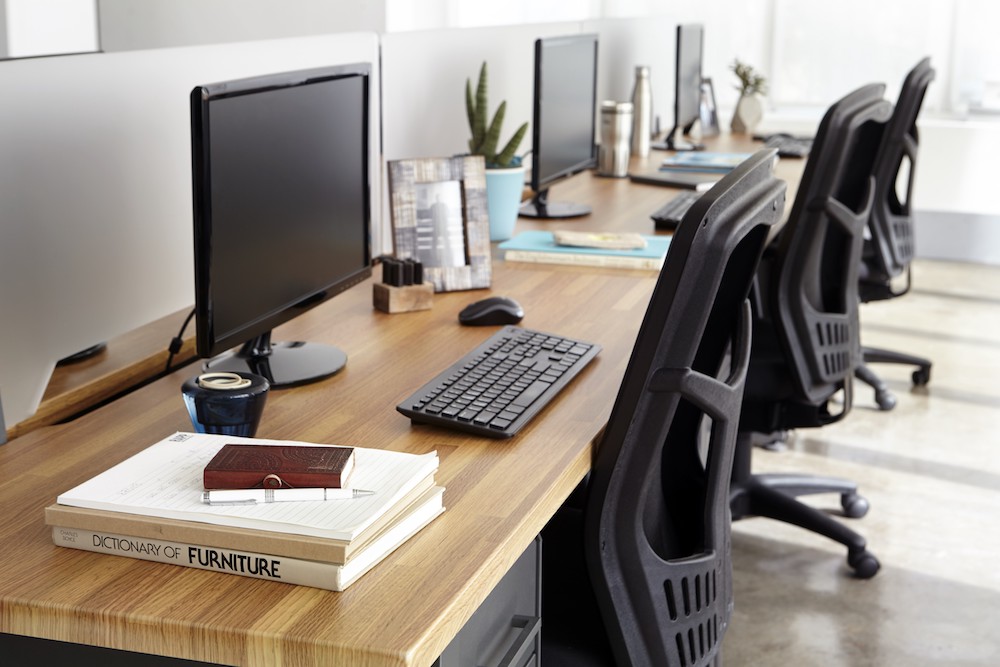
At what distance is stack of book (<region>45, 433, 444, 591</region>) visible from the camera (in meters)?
0.98

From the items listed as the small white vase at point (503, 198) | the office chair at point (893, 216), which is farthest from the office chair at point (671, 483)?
the office chair at point (893, 216)

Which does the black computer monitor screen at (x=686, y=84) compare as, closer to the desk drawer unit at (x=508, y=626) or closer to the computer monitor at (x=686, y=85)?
the computer monitor at (x=686, y=85)

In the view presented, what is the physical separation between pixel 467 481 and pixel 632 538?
0.70ft

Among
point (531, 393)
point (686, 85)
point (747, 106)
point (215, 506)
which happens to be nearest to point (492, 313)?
point (531, 393)

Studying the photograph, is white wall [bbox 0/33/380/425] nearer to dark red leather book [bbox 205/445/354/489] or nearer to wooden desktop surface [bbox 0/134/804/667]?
wooden desktop surface [bbox 0/134/804/667]

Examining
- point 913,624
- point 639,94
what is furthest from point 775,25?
point 913,624

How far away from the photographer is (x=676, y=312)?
1204mm

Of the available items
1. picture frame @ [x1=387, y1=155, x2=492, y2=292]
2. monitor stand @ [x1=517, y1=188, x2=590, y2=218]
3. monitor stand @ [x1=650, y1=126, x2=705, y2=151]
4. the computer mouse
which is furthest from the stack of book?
monitor stand @ [x1=650, y1=126, x2=705, y2=151]

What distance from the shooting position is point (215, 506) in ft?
3.40

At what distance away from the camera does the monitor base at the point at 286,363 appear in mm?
1562

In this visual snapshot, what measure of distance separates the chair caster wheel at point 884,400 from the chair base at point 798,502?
823 mm

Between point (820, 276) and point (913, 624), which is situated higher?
point (820, 276)

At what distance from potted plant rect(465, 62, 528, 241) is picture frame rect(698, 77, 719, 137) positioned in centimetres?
205

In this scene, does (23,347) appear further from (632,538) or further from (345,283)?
(632,538)
